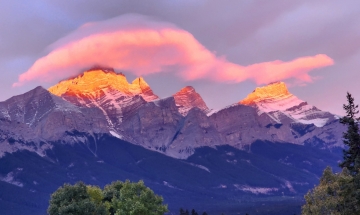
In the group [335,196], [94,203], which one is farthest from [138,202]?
[335,196]

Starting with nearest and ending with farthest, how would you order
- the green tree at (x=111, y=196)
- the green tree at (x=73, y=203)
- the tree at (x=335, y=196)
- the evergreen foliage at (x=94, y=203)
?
1. the tree at (x=335, y=196)
2. the green tree at (x=73, y=203)
3. the evergreen foliage at (x=94, y=203)
4. the green tree at (x=111, y=196)

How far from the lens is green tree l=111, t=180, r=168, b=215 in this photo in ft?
357

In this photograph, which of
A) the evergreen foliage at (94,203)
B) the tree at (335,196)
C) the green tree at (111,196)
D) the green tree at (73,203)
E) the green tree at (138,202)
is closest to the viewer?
the tree at (335,196)

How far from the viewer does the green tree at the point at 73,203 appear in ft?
345

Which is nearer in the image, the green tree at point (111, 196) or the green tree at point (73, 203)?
the green tree at point (73, 203)

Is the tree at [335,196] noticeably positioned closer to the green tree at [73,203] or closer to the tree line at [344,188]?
the tree line at [344,188]

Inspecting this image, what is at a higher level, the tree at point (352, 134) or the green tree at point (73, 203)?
the tree at point (352, 134)

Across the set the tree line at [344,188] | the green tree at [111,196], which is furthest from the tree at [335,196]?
the green tree at [111,196]

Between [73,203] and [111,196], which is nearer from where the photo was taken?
[73,203]

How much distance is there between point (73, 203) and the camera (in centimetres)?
10581

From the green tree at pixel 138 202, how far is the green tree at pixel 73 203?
146 inches

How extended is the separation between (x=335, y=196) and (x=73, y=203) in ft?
140

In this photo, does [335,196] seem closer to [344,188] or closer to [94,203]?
[344,188]

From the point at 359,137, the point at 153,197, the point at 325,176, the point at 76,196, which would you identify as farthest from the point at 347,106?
the point at 76,196
